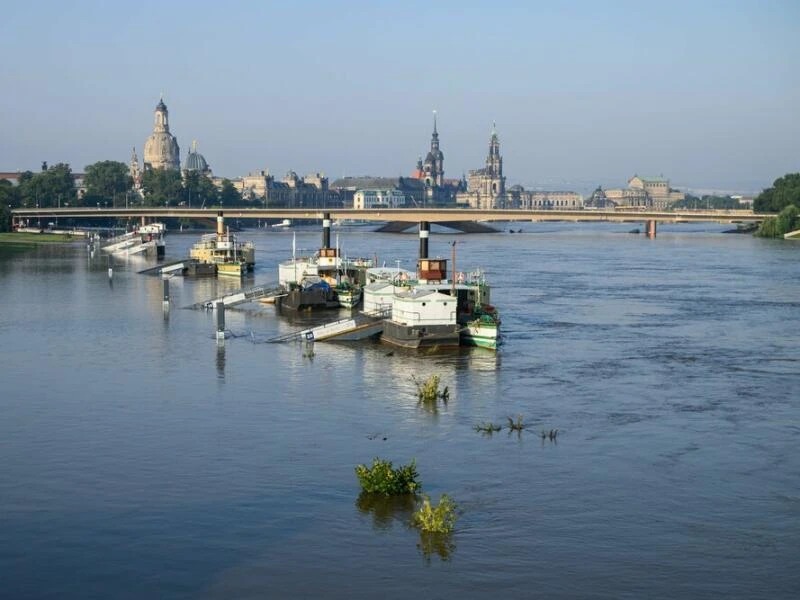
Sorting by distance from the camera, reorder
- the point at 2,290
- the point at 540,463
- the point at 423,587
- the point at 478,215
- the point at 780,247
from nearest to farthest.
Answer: the point at 423,587, the point at 540,463, the point at 2,290, the point at 780,247, the point at 478,215

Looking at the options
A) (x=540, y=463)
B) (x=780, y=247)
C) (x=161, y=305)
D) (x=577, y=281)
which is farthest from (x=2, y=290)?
(x=780, y=247)

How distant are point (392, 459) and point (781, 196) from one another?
448 feet

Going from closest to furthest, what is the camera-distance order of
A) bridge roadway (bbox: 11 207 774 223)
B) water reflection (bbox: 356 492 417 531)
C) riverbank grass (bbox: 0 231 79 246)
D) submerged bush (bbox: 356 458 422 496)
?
water reflection (bbox: 356 492 417 531) < submerged bush (bbox: 356 458 422 496) < riverbank grass (bbox: 0 231 79 246) < bridge roadway (bbox: 11 207 774 223)

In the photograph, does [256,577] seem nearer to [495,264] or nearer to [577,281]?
[577,281]

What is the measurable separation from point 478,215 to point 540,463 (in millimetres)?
117910

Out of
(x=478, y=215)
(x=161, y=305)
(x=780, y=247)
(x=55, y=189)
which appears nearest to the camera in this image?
(x=161, y=305)

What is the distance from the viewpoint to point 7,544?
2327 cm

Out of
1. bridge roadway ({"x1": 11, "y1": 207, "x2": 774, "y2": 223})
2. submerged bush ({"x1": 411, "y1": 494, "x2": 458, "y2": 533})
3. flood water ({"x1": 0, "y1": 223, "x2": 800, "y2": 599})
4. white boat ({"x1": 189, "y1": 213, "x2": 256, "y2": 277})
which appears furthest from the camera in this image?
bridge roadway ({"x1": 11, "y1": 207, "x2": 774, "y2": 223})

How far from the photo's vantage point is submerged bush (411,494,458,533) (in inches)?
945

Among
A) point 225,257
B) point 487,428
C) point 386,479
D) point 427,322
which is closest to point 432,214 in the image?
point 225,257

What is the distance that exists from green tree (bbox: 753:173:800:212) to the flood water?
329ft

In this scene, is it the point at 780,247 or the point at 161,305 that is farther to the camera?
the point at 780,247

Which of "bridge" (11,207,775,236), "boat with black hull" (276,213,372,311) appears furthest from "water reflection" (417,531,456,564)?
"bridge" (11,207,775,236)

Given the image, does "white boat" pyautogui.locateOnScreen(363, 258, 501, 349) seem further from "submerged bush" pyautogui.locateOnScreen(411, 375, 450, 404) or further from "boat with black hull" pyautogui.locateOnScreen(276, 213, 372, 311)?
"submerged bush" pyautogui.locateOnScreen(411, 375, 450, 404)
